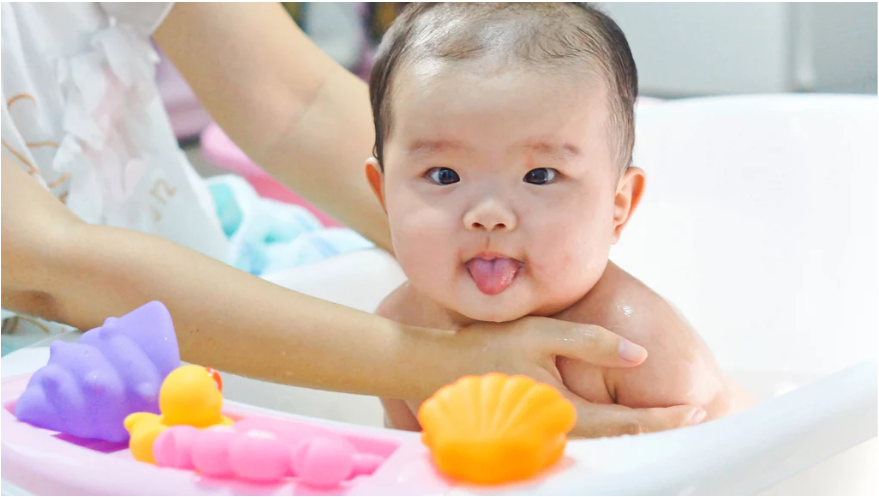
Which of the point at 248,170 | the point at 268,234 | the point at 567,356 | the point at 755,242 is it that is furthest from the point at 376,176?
the point at 248,170

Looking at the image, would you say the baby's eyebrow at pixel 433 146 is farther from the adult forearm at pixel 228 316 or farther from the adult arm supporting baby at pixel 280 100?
the adult arm supporting baby at pixel 280 100

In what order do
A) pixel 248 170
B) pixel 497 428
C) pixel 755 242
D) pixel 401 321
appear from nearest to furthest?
pixel 497 428
pixel 401 321
pixel 755 242
pixel 248 170

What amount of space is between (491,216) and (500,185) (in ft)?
0.09

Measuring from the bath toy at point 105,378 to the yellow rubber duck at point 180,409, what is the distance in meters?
0.02

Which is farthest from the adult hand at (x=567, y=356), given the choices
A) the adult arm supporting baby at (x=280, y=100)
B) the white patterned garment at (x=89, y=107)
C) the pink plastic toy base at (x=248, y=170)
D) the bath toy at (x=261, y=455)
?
the pink plastic toy base at (x=248, y=170)

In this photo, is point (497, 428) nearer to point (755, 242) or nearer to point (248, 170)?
point (755, 242)

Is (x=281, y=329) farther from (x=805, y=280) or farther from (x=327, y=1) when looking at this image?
(x=327, y=1)

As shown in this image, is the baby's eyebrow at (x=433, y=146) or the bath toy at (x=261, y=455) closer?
the bath toy at (x=261, y=455)

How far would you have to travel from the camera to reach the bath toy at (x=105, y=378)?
0.60 meters

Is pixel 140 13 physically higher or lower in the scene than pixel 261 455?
higher

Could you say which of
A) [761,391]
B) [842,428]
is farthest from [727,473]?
[761,391]

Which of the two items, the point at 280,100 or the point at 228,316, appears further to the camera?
the point at 280,100

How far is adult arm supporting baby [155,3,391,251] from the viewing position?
3.78ft

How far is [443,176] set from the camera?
2.46 feet
